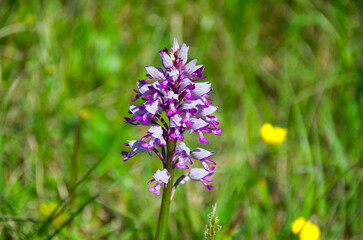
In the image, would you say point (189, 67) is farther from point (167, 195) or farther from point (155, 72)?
point (167, 195)

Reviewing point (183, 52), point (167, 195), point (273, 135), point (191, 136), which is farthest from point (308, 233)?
point (191, 136)

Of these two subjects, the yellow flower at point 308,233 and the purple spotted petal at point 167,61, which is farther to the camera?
the yellow flower at point 308,233

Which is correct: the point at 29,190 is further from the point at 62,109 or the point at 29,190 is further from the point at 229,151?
the point at 229,151

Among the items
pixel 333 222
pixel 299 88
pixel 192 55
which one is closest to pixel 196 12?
pixel 192 55

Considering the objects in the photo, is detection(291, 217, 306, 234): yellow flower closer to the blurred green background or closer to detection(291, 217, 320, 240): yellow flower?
detection(291, 217, 320, 240): yellow flower

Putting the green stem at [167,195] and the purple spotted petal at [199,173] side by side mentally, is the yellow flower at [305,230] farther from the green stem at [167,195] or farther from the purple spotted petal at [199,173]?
the green stem at [167,195]

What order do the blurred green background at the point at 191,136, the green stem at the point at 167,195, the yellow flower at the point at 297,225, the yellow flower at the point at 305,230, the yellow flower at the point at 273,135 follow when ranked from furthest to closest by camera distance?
the yellow flower at the point at 273,135
the blurred green background at the point at 191,136
the yellow flower at the point at 297,225
the yellow flower at the point at 305,230
the green stem at the point at 167,195

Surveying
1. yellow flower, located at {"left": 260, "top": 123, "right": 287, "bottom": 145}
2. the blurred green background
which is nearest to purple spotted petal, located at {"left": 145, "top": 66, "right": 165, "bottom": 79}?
→ the blurred green background

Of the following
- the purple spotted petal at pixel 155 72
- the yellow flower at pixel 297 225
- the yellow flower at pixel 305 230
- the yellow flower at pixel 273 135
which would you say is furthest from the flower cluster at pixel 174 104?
the yellow flower at pixel 273 135
